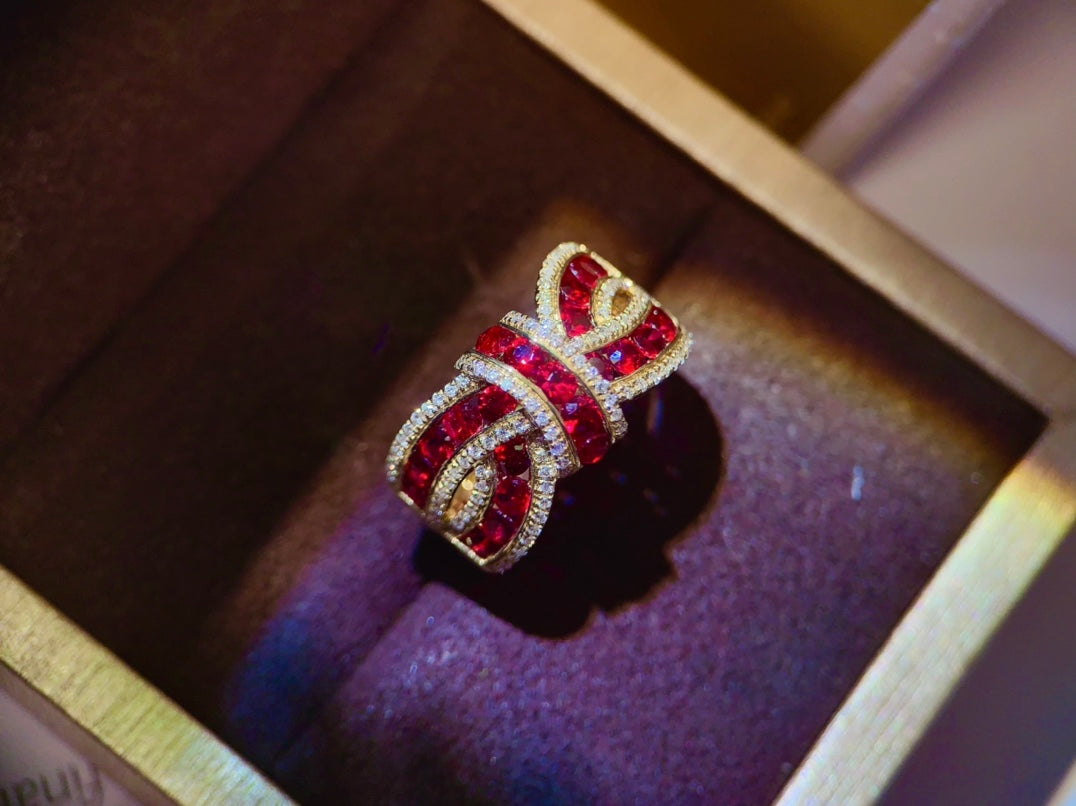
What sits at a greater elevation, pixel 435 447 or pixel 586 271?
pixel 586 271

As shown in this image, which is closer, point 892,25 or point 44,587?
point 44,587

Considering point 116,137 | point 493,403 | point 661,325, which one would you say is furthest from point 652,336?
point 116,137

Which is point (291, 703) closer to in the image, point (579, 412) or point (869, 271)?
point (579, 412)

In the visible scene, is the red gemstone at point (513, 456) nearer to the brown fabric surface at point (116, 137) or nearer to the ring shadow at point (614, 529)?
the ring shadow at point (614, 529)

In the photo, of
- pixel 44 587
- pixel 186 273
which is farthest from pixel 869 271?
pixel 44 587

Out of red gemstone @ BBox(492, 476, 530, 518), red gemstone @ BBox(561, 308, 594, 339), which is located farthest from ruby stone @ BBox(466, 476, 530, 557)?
red gemstone @ BBox(561, 308, 594, 339)

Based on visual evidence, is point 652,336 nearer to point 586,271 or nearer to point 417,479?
point 586,271

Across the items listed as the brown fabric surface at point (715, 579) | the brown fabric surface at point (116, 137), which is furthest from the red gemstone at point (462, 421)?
the brown fabric surface at point (116, 137)

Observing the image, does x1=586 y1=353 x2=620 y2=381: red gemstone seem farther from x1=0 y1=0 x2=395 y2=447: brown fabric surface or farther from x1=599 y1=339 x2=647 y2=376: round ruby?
x1=0 y1=0 x2=395 y2=447: brown fabric surface
